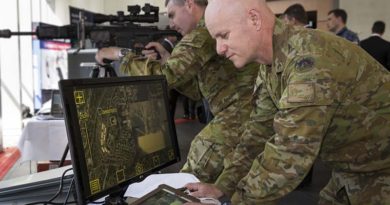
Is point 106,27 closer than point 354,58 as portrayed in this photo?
No

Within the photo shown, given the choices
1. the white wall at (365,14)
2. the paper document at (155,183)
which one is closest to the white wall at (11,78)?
the paper document at (155,183)

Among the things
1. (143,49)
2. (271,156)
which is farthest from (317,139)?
(143,49)

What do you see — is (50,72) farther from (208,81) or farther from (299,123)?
(299,123)

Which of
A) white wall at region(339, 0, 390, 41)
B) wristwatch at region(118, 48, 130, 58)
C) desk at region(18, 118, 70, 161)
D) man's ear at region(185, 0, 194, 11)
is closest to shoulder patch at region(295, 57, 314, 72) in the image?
man's ear at region(185, 0, 194, 11)

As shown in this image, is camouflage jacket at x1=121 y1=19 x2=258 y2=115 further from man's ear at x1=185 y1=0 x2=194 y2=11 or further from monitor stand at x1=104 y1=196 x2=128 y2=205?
monitor stand at x1=104 y1=196 x2=128 y2=205

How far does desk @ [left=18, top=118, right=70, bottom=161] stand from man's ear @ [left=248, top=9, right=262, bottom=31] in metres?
1.74

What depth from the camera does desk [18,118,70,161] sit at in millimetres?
2438

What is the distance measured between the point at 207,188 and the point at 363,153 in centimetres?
42

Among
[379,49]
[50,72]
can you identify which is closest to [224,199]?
[379,49]

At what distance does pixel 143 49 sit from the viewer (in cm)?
195

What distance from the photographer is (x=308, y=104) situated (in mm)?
868

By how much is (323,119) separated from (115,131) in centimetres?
44

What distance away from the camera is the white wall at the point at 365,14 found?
20.7 feet

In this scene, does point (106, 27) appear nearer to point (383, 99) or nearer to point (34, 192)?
point (34, 192)
